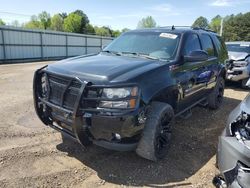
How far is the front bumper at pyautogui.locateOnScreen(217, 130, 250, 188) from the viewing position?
245cm

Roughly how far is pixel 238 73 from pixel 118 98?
25.3ft

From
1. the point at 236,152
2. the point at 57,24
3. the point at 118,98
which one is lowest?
the point at 236,152

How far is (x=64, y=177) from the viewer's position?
3416 millimetres

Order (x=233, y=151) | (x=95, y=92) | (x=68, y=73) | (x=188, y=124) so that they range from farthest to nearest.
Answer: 1. (x=188, y=124)
2. (x=68, y=73)
3. (x=95, y=92)
4. (x=233, y=151)

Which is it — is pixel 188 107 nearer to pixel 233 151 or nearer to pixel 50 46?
pixel 233 151

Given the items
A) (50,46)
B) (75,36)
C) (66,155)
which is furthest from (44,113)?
(75,36)

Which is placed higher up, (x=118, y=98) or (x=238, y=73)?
(x=118, y=98)

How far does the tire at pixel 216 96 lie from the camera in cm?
661

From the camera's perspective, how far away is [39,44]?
24344 mm

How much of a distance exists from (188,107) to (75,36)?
25428 millimetres

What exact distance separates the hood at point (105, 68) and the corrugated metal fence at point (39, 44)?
18907 mm

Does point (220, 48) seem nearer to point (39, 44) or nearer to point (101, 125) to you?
point (101, 125)

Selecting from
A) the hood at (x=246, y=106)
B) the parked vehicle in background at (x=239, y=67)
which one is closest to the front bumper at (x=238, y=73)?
the parked vehicle in background at (x=239, y=67)

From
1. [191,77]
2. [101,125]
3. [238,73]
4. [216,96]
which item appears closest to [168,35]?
[191,77]
